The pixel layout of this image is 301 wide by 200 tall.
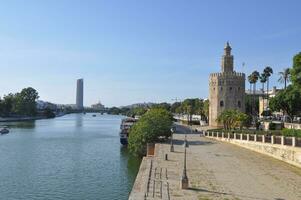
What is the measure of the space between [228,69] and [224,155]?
53422 millimetres

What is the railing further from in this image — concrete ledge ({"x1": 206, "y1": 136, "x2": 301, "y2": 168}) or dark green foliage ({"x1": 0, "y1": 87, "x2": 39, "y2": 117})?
dark green foliage ({"x1": 0, "y1": 87, "x2": 39, "y2": 117})

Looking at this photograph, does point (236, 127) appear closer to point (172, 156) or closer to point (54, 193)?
point (172, 156)

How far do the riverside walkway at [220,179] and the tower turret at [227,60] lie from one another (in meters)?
56.1

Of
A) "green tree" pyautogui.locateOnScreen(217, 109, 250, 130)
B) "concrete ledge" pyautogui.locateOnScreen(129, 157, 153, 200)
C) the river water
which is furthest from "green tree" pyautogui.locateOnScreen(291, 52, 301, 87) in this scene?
"concrete ledge" pyautogui.locateOnScreen(129, 157, 153, 200)

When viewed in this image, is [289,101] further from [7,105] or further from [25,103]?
[25,103]

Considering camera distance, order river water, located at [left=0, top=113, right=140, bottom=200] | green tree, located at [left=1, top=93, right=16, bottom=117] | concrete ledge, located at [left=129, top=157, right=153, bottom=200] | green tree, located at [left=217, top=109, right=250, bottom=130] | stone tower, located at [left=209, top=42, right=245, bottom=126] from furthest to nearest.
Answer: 1. green tree, located at [left=1, top=93, right=16, bottom=117]
2. stone tower, located at [left=209, top=42, right=245, bottom=126]
3. green tree, located at [left=217, top=109, right=250, bottom=130]
4. river water, located at [left=0, top=113, right=140, bottom=200]
5. concrete ledge, located at [left=129, top=157, right=153, bottom=200]

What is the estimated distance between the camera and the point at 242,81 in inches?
3593

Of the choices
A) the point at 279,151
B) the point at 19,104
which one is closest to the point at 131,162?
the point at 279,151

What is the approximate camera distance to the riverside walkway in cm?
2155

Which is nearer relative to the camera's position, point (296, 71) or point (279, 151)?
point (279, 151)

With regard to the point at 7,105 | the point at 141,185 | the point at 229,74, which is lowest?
the point at 141,185

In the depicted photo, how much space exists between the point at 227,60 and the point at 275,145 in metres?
55.5

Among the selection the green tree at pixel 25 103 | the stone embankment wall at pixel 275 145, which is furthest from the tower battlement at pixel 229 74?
the green tree at pixel 25 103

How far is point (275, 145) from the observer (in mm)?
38875
